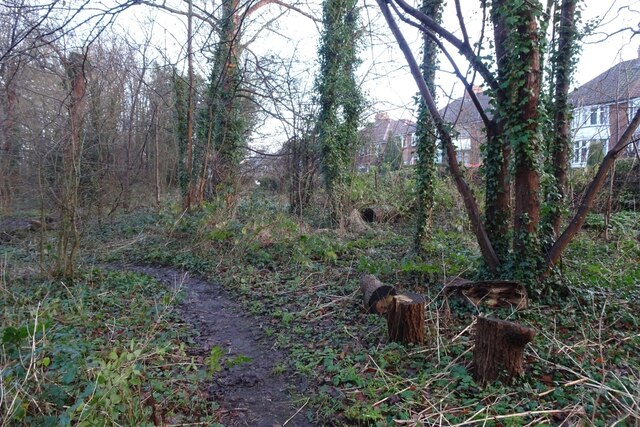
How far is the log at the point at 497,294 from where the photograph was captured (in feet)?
17.4

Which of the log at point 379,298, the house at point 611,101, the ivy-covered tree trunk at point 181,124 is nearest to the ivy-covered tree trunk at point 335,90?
the ivy-covered tree trunk at point 181,124

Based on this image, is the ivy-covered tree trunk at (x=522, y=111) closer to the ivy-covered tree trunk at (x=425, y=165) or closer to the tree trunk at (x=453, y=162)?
the tree trunk at (x=453, y=162)

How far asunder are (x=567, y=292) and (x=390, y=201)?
774cm

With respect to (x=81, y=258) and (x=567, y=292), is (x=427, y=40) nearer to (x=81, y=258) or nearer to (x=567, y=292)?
(x=567, y=292)

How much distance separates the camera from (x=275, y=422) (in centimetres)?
352

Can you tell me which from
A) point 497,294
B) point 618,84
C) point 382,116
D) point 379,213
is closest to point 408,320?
point 497,294

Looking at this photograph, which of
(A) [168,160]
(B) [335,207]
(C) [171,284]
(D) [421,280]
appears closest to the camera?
(D) [421,280]

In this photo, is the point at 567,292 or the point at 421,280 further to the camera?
the point at 421,280

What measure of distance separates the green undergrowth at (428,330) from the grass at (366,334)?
0.02 m

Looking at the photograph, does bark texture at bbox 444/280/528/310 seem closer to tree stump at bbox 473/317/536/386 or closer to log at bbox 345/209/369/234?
tree stump at bbox 473/317/536/386

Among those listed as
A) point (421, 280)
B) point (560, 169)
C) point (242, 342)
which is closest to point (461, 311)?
point (421, 280)

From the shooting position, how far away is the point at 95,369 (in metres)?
3.23

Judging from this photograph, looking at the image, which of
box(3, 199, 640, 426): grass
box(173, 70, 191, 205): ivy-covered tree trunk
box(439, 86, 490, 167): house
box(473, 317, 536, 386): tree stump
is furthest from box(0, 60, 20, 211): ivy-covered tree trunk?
box(473, 317, 536, 386): tree stump

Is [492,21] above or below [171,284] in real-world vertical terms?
above
